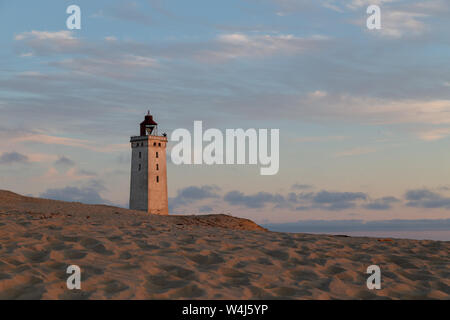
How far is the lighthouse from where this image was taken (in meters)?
51.4

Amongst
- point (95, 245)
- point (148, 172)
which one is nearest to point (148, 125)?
point (148, 172)

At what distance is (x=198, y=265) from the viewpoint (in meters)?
8.77

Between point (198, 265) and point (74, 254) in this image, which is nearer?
point (198, 265)

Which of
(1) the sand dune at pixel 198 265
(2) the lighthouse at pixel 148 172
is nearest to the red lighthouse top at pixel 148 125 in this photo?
(2) the lighthouse at pixel 148 172

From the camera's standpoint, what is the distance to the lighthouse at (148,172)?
51.4 m

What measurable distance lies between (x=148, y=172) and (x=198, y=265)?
43.2 meters

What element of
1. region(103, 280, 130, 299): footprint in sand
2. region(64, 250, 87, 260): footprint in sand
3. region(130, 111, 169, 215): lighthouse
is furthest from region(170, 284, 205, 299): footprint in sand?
region(130, 111, 169, 215): lighthouse

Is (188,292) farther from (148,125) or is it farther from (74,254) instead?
(148,125)

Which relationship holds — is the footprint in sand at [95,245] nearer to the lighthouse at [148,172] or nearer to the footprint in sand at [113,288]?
the footprint in sand at [113,288]

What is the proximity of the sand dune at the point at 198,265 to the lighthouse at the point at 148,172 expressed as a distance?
1521 inches
